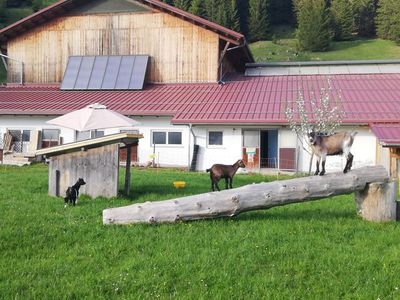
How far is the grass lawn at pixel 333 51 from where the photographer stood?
233 feet

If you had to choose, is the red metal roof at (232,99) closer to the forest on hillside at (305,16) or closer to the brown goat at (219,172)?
the brown goat at (219,172)

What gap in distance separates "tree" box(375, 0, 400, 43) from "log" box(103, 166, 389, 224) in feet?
261

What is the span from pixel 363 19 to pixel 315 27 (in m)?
17.8

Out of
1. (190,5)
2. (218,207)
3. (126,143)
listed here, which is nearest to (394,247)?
(218,207)

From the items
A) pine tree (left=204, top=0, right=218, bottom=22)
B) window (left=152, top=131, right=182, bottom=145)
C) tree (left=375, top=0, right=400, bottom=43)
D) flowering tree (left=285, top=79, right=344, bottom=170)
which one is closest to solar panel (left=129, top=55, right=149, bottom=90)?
window (left=152, top=131, right=182, bottom=145)

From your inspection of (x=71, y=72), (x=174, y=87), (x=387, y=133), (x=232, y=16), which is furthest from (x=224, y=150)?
(x=232, y=16)

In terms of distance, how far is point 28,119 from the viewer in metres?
26.1

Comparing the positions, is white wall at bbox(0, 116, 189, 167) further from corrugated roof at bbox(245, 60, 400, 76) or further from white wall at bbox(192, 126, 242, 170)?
corrugated roof at bbox(245, 60, 400, 76)

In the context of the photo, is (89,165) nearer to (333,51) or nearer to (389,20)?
(333,51)

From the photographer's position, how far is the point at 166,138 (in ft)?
80.4

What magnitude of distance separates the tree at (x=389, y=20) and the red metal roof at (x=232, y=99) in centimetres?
5904

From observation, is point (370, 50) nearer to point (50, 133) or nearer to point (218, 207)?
point (50, 133)

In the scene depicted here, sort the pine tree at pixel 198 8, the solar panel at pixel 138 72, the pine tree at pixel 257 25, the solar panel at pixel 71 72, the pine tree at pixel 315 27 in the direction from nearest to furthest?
1. the solar panel at pixel 138 72
2. the solar panel at pixel 71 72
3. the pine tree at pixel 315 27
4. the pine tree at pixel 257 25
5. the pine tree at pixel 198 8

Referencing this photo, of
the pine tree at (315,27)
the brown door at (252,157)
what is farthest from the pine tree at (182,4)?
the brown door at (252,157)
